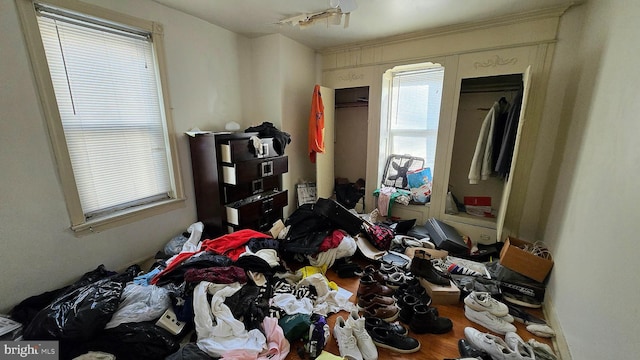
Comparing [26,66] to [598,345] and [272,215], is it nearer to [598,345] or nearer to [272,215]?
[272,215]

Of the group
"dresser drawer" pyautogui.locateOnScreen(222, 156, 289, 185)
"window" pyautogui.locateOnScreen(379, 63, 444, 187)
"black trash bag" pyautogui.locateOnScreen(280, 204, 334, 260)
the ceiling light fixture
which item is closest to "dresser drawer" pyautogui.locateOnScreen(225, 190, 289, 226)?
"dresser drawer" pyautogui.locateOnScreen(222, 156, 289, 185)

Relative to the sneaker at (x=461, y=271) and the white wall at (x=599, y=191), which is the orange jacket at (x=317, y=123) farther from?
the white wall at (x=599, y=191)

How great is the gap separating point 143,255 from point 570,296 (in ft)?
10.3

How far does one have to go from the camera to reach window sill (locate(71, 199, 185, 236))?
1743 millimetres

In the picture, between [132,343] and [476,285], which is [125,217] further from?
[476,285]

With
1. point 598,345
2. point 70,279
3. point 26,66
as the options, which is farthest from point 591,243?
point 26,66

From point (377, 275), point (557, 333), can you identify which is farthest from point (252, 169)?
point (557, 333)

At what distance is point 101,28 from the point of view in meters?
1.73

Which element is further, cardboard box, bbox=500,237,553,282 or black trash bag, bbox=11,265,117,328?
cardboard box, bbox=500,237,553,282

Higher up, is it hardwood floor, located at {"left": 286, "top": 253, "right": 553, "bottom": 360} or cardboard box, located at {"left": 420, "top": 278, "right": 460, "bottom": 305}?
cardboard box, located at {"left": 420, "top": 278, "right": 460, "bottom": 305}

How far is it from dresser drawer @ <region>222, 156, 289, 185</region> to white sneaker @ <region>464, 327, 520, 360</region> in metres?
2.08

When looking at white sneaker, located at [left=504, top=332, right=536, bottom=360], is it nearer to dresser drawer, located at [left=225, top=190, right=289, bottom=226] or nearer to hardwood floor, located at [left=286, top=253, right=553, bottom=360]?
hardwood floor, located at [left=286, top=253, right=553, bottom=360]

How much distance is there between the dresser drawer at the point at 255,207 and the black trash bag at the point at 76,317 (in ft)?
3.41

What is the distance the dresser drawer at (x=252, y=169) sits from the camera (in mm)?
2199
